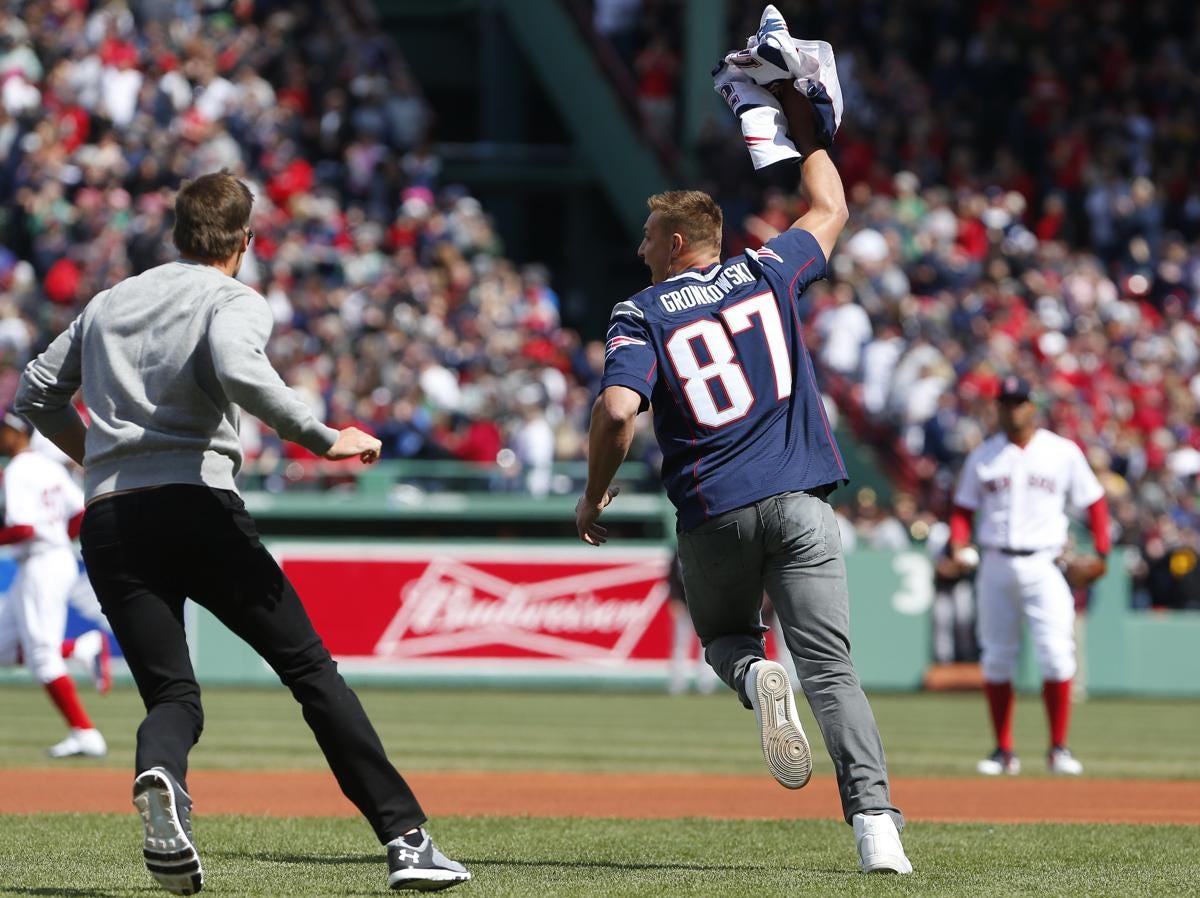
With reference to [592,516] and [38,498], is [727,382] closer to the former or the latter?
Answer: [592,516]

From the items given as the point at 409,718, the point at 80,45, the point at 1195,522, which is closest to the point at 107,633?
the point at 409,718

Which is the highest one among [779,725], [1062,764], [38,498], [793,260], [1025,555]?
[793,260]

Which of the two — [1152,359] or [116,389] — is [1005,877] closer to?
[116,389]

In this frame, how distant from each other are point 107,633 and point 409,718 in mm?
3625

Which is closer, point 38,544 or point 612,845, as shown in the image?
point 612,845

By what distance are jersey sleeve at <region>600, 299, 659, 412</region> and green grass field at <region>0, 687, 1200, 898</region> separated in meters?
1.58

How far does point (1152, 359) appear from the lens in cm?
2336

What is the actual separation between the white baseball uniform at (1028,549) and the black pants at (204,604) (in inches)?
255

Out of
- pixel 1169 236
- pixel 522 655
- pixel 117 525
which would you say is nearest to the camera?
pixel 117 525

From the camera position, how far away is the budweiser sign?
20.0m

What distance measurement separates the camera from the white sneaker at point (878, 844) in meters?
6.32

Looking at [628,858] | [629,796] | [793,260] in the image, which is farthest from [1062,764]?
[793,260]

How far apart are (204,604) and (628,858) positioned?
203cm

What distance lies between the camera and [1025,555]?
38.3 feet
